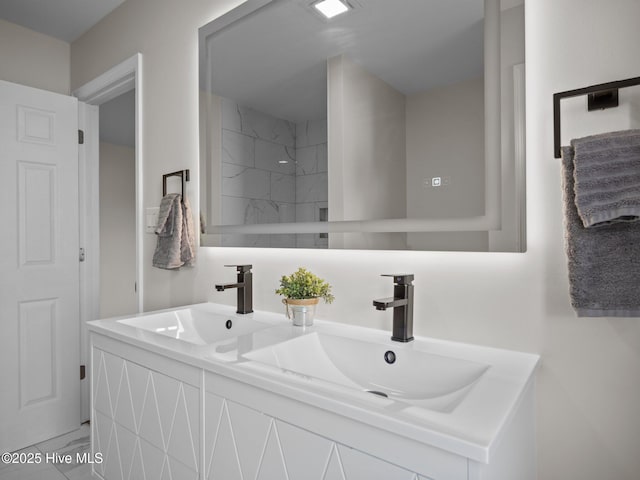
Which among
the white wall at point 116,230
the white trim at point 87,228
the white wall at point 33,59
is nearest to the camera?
the white wall at point 33,59

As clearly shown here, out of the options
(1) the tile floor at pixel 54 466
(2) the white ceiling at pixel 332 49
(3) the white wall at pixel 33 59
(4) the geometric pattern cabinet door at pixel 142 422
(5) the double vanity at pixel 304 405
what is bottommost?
(1) the tile floor at pixel 54 466

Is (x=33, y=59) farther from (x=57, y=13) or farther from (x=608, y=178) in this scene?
(x=608, y=178)

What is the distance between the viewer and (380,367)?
1.10 metres

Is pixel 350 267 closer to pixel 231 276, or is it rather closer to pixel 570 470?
pixel 231 276

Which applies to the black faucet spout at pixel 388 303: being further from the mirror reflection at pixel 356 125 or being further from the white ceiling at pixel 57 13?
the white ceiling at pixel 57 13

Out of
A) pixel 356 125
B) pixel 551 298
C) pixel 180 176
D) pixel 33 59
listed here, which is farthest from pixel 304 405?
pixel 33 59

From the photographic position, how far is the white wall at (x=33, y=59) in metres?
2.35

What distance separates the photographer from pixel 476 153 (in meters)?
1.10

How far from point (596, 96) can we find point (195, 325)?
59.4 inches

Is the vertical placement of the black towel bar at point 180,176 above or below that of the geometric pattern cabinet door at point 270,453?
above

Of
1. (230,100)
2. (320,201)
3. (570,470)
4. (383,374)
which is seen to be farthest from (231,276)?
(570,470)

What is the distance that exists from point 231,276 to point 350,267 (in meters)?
0.61

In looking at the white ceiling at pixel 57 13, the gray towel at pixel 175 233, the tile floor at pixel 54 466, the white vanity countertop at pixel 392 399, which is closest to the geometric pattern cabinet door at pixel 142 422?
the white vanity countertop at pixel 392 399

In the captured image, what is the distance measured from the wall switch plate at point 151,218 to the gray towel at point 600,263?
174 centimetres
